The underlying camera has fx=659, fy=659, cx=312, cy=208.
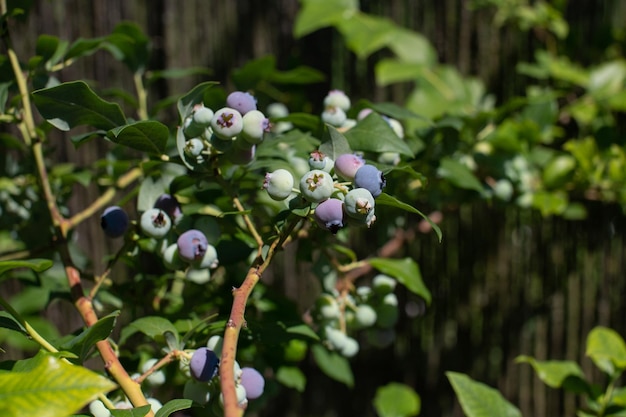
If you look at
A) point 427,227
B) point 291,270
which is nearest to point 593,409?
point 427,227

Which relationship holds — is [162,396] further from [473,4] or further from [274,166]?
[473,4]

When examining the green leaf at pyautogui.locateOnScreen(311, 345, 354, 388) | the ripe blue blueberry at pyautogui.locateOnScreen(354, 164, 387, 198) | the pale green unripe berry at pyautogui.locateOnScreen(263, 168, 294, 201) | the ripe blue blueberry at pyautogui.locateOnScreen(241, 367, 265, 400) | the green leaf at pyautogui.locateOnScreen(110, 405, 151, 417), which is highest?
the ripe blue blueberry at pyautogui.locateOnScreen(354, 164, 387, 198)

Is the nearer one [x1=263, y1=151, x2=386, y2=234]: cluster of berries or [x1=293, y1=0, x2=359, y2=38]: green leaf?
[x1=263, y1=151, x2=386, y2=234]: cluster of berries

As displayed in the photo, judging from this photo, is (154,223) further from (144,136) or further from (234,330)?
(234,330)

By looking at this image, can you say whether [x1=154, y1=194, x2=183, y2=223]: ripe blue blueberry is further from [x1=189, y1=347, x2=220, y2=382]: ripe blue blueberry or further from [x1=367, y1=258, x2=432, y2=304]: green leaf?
[x1=367, y1=258, x2=432, y2=304]: green leaf

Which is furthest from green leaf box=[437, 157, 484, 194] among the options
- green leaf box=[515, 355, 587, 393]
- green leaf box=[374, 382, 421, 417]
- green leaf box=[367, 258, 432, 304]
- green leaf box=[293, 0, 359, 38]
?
green leaf box=[293, 0, 359, 38]

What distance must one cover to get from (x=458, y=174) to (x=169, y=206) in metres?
0.41

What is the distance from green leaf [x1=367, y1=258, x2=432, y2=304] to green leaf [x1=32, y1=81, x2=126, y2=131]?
0.37 metres

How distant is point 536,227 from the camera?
167 cm

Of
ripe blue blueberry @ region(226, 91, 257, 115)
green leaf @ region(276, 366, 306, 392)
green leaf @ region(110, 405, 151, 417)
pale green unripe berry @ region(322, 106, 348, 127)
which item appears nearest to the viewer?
green leaf @ region(110, 405, 151, 417)

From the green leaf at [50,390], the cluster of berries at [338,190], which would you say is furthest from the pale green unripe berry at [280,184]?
the green leaf at [50,390]

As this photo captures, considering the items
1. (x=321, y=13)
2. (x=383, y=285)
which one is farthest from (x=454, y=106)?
(x=383, y=285)

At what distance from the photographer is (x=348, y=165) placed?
0.56 m

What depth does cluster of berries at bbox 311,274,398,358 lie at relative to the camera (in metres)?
0.83
